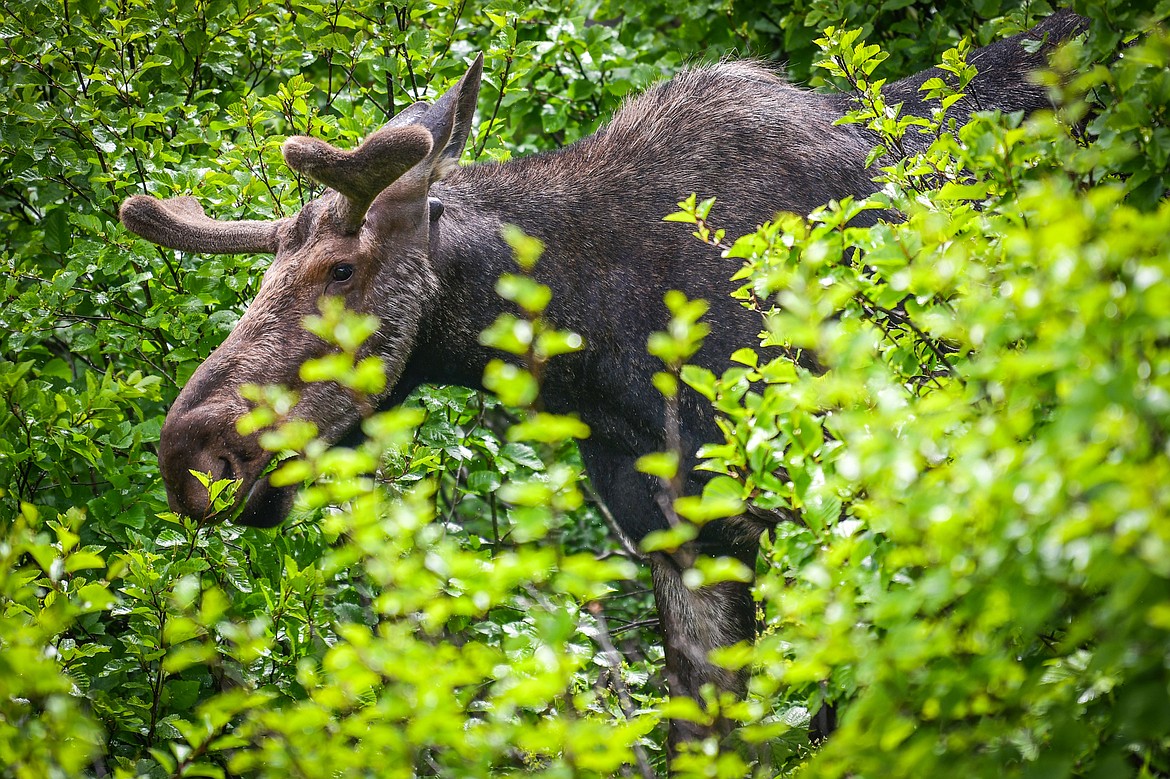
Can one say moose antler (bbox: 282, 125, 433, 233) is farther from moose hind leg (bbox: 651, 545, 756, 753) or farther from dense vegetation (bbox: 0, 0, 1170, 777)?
moose hind leg (bbox: 651, 545, 756, 753)

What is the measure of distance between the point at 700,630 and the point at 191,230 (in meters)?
2.57

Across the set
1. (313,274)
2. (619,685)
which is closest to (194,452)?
(313,274)

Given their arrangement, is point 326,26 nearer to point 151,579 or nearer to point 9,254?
point 9,254

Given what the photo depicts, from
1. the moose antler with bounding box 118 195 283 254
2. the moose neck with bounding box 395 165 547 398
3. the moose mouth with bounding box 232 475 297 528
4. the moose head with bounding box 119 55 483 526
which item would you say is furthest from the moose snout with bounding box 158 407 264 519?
the moose antler with bounding box 118 195 283 254

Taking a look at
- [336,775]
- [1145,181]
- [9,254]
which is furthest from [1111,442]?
[9,254]

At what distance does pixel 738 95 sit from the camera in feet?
14.0

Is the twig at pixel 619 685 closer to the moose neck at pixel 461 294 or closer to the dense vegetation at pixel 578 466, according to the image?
the dense vegetation at pixel 578 466

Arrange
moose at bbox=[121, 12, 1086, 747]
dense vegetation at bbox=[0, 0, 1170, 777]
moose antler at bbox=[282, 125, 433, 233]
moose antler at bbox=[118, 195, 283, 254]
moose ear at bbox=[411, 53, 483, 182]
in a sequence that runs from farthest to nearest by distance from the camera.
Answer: moose antler at bbox=[118, 195, 283, 254] < moose ear at bbox=[411, 53, 483, 182] < moose at bbox=[121, 12, 1086, 747] < moose antler at bbox=[282, 125, 433, 233] < dense vegetation at bbox=[0, 0, 1170, 777]

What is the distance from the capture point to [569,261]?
3.97 metres

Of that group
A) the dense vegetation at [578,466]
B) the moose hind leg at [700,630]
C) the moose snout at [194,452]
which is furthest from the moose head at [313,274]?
the moose hind leg at [700,630]

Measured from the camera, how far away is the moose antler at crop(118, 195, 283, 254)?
405 cm

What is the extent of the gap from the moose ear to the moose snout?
1194mm

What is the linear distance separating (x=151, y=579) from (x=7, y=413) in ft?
4.06

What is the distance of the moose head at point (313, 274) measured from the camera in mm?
3504
